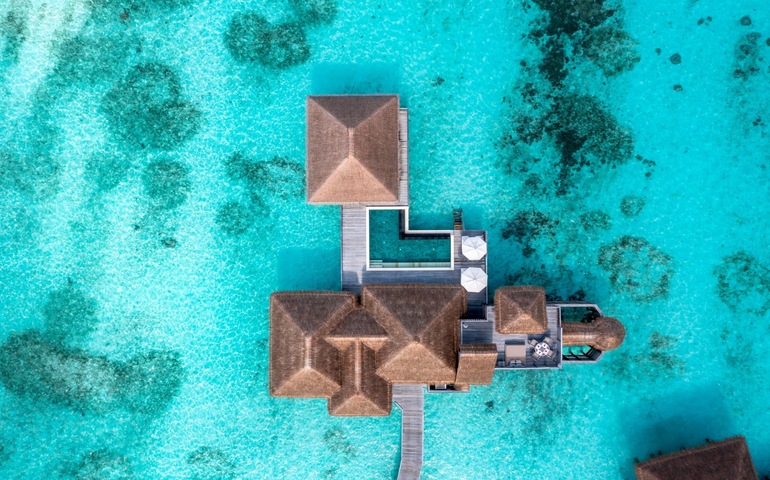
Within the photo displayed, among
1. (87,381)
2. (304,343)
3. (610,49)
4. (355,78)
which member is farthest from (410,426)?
(610,49)

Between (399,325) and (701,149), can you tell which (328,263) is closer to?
(399,325)

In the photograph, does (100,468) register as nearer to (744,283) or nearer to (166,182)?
(166,182)

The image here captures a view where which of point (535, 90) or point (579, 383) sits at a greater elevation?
point (535, 90)

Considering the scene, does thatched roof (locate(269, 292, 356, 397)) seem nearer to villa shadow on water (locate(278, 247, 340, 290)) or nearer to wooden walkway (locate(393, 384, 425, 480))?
villa shadow on water (locate(278, 247, 340, 290))

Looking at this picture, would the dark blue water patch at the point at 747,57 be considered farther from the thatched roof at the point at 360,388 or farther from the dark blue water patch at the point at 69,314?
the dark blue water patch at the point at 69,314

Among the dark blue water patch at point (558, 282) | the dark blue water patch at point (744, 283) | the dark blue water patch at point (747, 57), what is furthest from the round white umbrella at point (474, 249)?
the dark blue water patch at point (747, 57)

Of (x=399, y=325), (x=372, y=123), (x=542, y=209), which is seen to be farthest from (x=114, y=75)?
(x=542, y=209)

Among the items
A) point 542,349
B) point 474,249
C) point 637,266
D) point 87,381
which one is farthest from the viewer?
point 87,381
